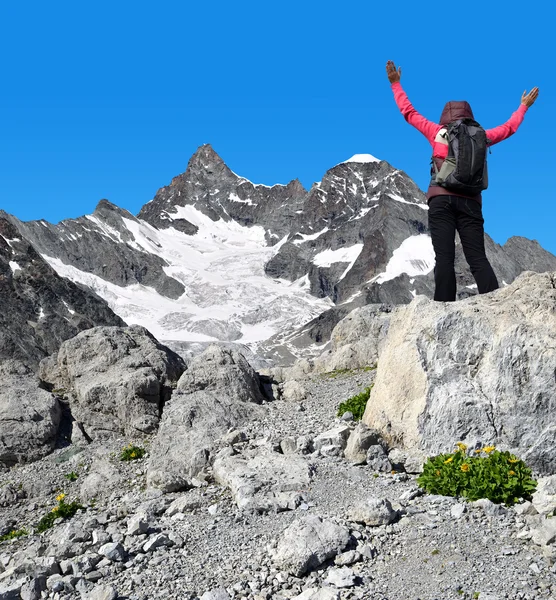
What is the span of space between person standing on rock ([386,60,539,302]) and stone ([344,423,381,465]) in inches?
125

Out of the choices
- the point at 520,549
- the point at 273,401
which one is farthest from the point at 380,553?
the point at 273,401

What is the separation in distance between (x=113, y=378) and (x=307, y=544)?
1435 centimetres

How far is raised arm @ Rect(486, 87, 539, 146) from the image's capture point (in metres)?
12.9

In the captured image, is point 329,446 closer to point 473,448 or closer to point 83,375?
point 473,448

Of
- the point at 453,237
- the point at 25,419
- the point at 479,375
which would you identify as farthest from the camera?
the point at 25,419

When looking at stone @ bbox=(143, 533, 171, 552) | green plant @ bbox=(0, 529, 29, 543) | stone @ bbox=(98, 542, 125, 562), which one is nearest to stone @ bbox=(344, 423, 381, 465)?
stone @ bbox=(143, 533, 171, 552)

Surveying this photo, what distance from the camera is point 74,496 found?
16562 mm

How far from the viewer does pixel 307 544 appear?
30.5 ft

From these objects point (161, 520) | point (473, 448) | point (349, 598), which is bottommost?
point (349, 598)

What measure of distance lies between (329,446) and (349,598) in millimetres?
5385

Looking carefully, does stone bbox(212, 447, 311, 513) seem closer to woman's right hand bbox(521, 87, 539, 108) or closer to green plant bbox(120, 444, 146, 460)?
green plant bbox(120, 444, 146, 460)

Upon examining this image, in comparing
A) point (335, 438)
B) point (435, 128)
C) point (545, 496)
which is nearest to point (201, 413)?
point (335, 438)

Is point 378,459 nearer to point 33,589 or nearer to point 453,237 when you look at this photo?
point 453,237

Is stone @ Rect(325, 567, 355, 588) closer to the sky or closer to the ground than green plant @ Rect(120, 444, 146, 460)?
closer to the ground
